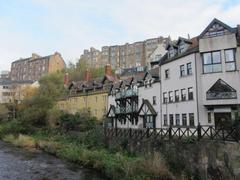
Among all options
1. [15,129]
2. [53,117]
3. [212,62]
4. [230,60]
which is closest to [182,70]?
[212,62]

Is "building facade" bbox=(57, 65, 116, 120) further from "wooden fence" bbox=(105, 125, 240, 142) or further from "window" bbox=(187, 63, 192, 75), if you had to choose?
"window" bbox=(187, 63, 192, 75)

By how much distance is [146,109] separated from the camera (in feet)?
120

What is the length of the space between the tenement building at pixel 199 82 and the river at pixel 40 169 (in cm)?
1265

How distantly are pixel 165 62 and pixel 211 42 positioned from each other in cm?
712

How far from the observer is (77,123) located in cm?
4325

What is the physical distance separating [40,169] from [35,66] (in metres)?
96.7

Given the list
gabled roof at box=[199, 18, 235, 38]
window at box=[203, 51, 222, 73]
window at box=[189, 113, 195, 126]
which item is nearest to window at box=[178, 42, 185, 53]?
gabled roof at box=[199, 18, 235, 38]

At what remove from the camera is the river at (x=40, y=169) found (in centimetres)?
1975

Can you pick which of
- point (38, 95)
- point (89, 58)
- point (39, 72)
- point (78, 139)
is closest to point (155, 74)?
point (78, 139)

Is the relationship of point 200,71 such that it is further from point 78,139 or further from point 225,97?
point 78,139

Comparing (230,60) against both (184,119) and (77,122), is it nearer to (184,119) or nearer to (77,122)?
(184,119)

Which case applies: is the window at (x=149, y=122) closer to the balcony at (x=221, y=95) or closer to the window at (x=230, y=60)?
the balcony at (x=221, y=95)

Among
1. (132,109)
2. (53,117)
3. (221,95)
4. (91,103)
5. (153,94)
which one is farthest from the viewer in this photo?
(91,103)

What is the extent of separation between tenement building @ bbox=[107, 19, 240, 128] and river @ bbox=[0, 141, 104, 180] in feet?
41.5
